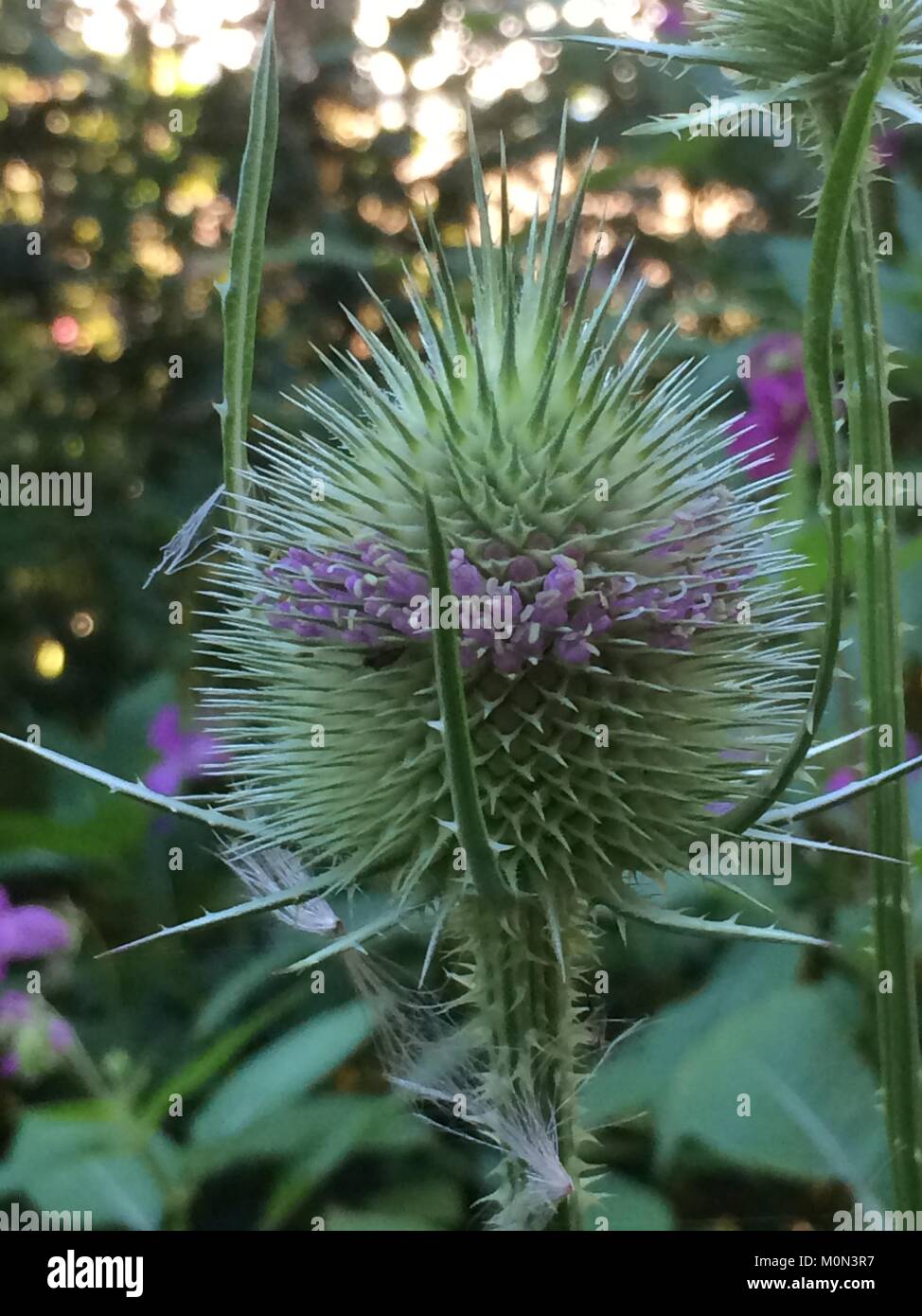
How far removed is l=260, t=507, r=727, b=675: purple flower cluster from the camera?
591mm

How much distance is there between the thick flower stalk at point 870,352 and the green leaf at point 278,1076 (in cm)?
51

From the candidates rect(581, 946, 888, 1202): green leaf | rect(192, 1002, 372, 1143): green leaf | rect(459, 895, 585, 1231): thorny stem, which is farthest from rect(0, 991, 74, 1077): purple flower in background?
rect(459, 895, 585, 1231): thorny stem

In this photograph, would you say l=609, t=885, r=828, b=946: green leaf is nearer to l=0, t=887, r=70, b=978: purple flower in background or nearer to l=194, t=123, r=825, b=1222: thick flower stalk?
l=194, t=123, r=825, b=1222: thick flower stalk

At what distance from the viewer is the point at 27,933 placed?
118 cm

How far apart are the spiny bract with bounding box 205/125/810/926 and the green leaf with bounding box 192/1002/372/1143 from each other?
0.47 metres

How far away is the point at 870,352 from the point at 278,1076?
81 cm

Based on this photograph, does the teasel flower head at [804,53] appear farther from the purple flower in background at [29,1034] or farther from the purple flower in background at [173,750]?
the purple flower in background at [29,1034]

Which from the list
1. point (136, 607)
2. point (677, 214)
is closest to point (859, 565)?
point (677, 214)

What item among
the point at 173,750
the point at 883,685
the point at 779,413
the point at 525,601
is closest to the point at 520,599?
the point at 525,601

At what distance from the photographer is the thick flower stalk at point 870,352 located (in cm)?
63

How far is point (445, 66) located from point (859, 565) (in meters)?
0.99

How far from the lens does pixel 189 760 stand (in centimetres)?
122

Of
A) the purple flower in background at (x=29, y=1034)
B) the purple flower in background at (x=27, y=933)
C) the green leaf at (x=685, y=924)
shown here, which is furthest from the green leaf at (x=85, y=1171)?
the green leaf at (x=685, y=924)
